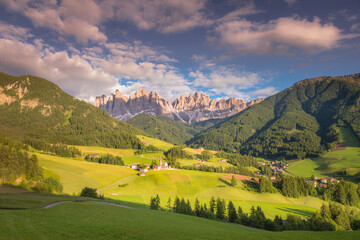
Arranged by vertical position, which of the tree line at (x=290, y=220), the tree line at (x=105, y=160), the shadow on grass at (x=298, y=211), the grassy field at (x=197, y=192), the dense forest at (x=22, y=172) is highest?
the dense forest at (x=22, y=172)

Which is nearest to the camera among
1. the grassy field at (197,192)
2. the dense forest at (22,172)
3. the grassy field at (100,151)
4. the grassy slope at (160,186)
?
the dense forest at (22,172)

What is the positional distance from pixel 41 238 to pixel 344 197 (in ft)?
413

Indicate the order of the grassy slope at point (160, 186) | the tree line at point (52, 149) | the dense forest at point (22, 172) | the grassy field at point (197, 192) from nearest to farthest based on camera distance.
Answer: the dense forest at point (22, 172) < the grassy field at point (197, 192) < the grassy slope at point (160, 186) < the tree line at point (52, 149)

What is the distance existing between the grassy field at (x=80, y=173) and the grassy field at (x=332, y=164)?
512 feet

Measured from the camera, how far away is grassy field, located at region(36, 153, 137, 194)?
276 feet

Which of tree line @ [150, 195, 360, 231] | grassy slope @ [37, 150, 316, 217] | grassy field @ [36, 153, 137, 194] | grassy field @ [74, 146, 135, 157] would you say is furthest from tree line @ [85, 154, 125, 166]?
tree line @ [150, 195, 360, 231]

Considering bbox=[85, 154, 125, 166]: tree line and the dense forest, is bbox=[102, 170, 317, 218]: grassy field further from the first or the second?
bbox=[85, 154, 125, 166]: tree line

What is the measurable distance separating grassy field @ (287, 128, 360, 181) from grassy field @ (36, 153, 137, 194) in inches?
6146

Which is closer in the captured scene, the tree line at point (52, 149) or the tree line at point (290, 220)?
the tree line at point (290, 220)

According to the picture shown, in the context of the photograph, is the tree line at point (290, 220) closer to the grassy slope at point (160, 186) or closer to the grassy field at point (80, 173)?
the grassy slope at point (160, 186)

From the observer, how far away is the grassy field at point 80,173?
276 ft

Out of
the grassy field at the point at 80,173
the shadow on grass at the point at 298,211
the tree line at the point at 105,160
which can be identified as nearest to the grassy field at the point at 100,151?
the tree line at the point at 105,160

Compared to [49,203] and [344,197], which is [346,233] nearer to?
[49,203]

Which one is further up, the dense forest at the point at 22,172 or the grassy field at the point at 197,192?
the dense forest at the point at 22,172
